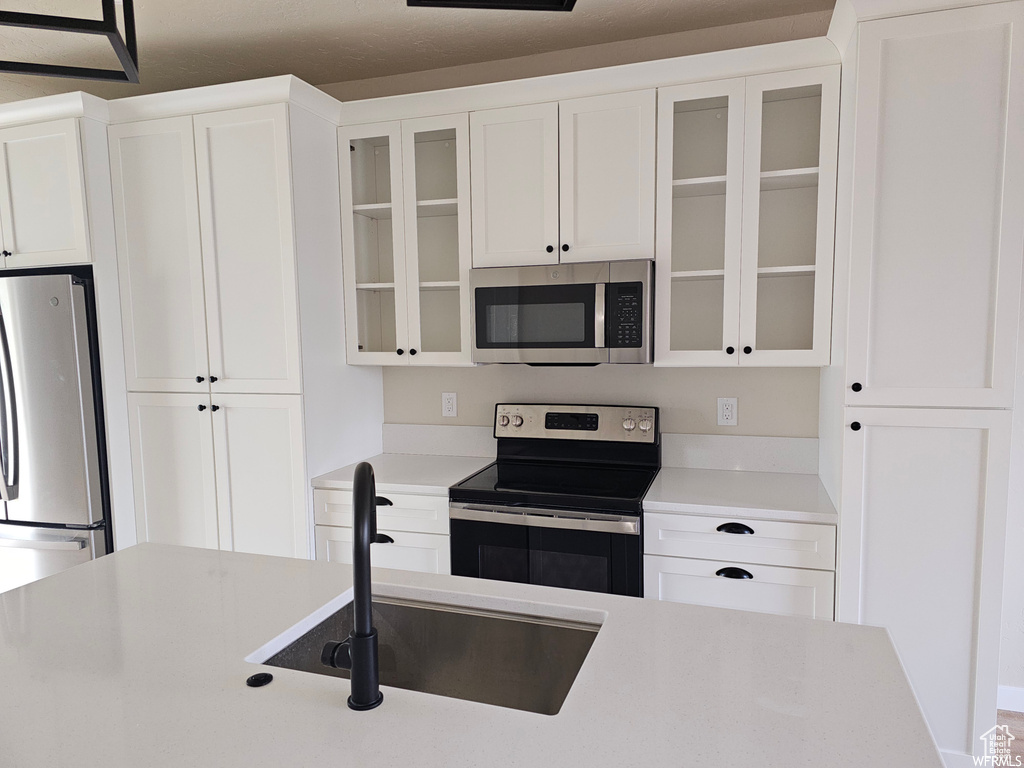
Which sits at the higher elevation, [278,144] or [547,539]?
[278,144]

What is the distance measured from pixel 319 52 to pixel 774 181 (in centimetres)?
190

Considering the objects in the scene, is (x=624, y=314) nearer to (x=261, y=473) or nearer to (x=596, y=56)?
(x=596, y=56)

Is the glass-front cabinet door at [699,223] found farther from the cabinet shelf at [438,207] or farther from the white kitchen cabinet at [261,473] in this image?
the white kitchen cabinet at [261,473]

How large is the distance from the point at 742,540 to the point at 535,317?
1074 millimetres

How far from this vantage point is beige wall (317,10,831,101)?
2.41 meters

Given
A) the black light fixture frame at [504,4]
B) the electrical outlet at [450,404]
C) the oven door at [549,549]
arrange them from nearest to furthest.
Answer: the black light fixture frame at [504,4], the oven door at [549,549], the electrical outlet at [450,404]

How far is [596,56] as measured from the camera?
264 centimetres

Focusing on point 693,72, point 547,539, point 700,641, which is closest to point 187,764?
point 700,641

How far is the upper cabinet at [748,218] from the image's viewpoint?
215 centimetres

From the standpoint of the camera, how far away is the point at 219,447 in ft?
8.55

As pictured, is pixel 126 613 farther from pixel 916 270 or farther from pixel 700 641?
pixel 916 270

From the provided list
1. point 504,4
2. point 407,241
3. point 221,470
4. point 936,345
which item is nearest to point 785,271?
point 936,345

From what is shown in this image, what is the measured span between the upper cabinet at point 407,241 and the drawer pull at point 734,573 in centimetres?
123

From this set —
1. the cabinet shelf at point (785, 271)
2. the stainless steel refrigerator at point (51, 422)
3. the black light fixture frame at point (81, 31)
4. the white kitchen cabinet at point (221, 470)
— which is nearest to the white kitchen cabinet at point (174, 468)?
the white kitchen cabinet at point (221, 470)
